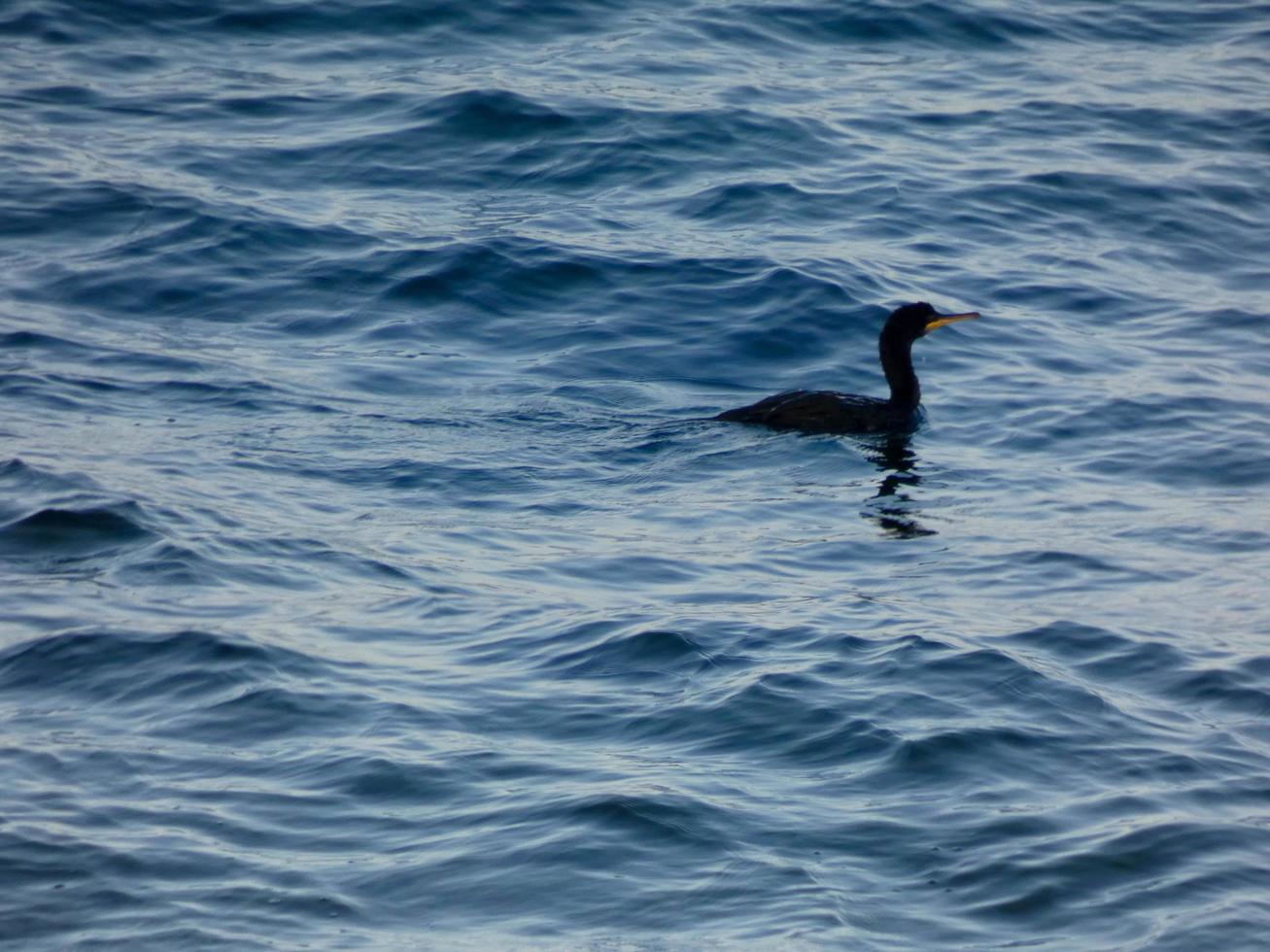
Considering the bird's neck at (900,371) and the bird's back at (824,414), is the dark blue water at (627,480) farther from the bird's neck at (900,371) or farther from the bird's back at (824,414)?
the bird's neck at (900,371)

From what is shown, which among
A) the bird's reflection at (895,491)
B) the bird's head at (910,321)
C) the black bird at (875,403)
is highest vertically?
the bird's head at (910,321)

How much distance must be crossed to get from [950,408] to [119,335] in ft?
19.3

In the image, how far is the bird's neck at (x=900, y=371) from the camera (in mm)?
12453

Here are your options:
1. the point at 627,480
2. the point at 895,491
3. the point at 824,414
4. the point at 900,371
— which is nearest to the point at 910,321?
the point at 900,371

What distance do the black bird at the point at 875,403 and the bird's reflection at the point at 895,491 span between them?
0.19m

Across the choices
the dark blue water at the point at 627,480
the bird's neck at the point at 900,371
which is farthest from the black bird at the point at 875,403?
the dark blue water at the point at 627,480

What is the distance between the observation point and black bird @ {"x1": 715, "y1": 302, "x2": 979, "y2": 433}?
1166 cm

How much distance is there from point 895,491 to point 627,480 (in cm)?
166

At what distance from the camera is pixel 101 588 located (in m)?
8.36

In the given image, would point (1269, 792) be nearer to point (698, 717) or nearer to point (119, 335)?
point (698, 717)

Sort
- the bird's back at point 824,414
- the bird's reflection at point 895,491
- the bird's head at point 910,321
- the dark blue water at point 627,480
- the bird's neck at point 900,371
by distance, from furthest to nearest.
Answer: the bird's head at point 910,321
the bird's neck at point 900,371
the bird's back at point 824,414
the bird's reflection at point 895,491
the dark blue water at point 627,480

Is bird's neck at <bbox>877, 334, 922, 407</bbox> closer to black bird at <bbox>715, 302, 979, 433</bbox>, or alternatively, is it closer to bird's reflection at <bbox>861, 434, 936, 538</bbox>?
black bird at <bbox>715, 302, 979, 433</bbox>

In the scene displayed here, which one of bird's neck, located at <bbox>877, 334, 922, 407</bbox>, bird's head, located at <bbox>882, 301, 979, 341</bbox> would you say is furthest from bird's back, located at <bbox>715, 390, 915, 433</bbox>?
bird's head, located at <bbox>882, 301, 979, 341</bbox>

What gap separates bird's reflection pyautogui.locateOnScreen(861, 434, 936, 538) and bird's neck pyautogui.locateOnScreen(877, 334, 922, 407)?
409 millimetres
